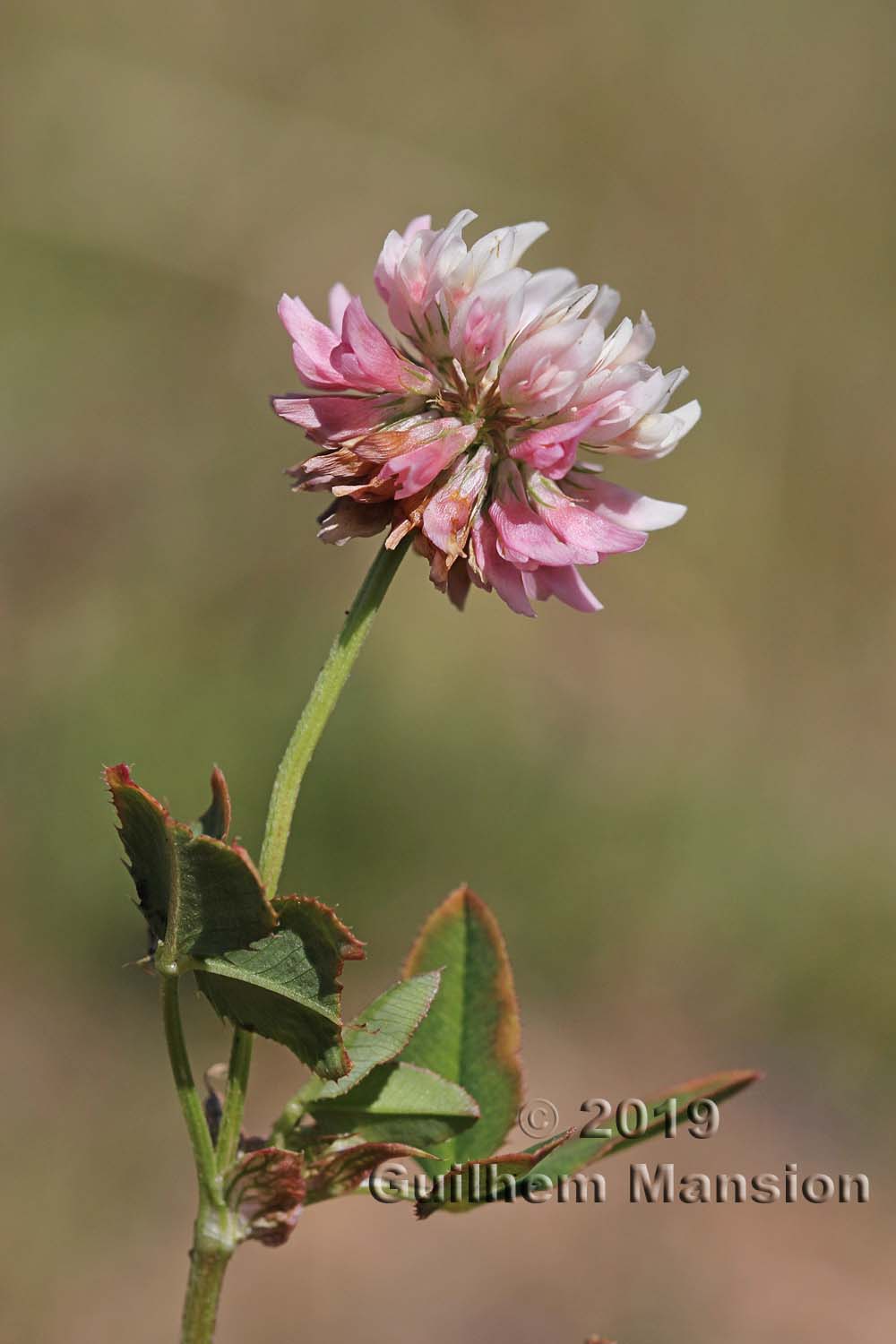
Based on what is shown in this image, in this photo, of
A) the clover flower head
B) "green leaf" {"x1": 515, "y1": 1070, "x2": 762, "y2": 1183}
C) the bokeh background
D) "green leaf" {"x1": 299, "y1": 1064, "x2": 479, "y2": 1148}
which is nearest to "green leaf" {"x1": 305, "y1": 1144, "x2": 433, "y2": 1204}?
"green leaf" {"x1": 299, "y1": 1064, "x2": 479, "y2": 1148}

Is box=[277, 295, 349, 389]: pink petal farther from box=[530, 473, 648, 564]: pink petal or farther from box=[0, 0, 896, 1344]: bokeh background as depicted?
box=[0, 0, 896, 1344]: bokeh background

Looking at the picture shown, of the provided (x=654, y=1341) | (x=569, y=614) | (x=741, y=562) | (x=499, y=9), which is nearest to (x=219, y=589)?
(x=569, y=614)

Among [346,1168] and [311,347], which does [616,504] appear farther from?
[346,1168]

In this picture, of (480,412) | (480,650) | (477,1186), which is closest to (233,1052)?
(477,1186)

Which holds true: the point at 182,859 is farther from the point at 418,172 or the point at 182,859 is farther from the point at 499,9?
the point at 499,9

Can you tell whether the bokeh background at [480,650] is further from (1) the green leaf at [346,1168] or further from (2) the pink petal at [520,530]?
(2) the pink petal at [520,530]

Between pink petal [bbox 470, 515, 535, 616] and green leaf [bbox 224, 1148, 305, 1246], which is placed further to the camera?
pink petal [bbox 470, 515, 535, 616]
